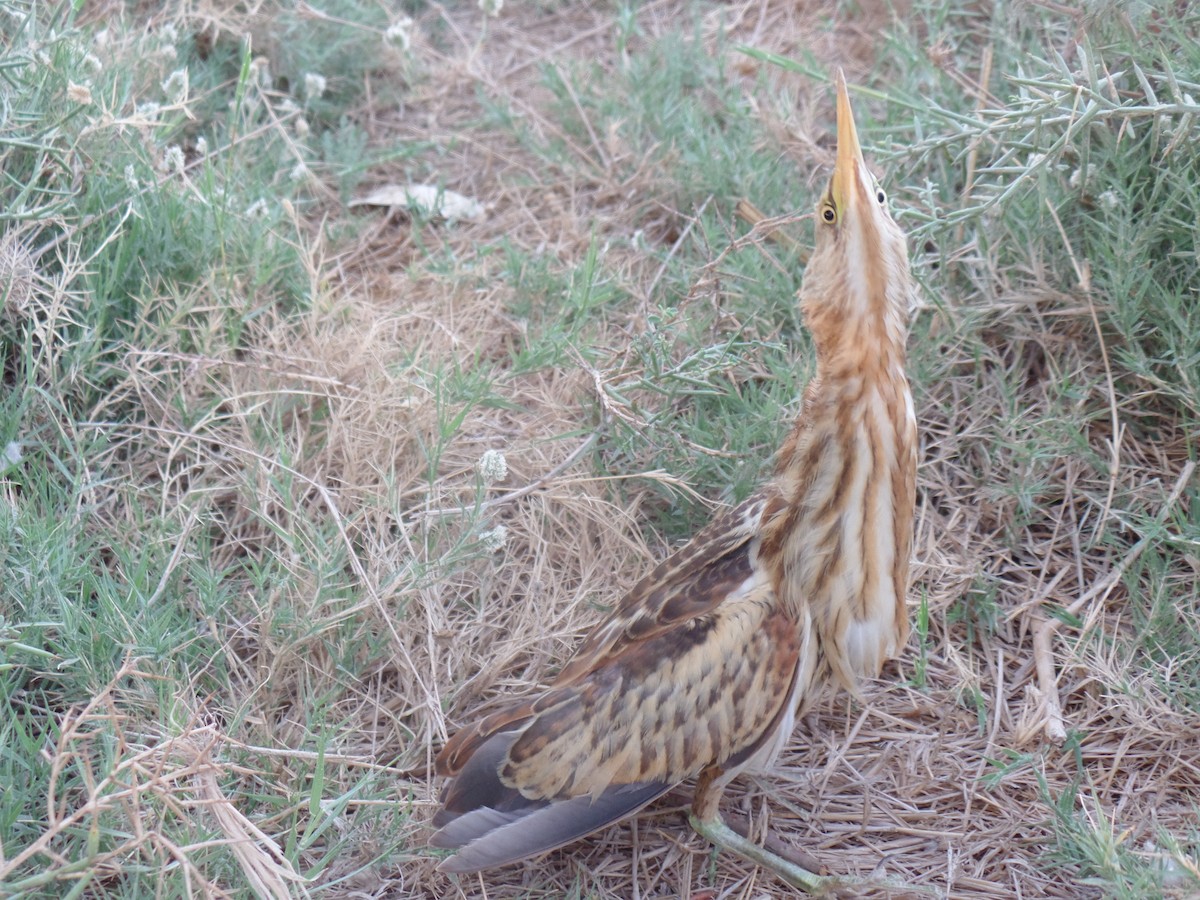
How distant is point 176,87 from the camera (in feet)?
12.4

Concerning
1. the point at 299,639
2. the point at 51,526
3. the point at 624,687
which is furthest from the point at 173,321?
the point at 624,687

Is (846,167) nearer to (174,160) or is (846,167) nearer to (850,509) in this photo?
(850,509)

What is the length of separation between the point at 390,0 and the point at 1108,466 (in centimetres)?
305

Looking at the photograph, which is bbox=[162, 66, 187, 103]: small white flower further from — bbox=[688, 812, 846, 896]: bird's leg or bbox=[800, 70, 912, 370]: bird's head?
bbox=[688, 812, 846, 896]: bird's leg

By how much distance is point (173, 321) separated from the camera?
344cm

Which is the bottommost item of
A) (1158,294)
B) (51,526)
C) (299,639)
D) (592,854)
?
(592,854)

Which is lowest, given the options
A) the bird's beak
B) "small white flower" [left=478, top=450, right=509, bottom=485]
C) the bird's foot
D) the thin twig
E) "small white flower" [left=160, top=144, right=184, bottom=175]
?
the bird's foot

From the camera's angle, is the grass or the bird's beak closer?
the bird's beak

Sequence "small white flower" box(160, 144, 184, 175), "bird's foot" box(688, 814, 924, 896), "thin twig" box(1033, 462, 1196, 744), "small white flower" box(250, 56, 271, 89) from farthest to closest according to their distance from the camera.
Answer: "small white flower" box(250, 56, 271, 89) < "small white flower" box(160, 144, 184, 175) < "thin twig" box(1033, 462, 1196, 744) < "bird's foot" box(688, 814, 924, 896)

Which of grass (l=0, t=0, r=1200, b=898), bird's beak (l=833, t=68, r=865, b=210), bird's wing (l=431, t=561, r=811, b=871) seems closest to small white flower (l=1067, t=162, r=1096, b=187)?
grass (l=0, t=0, r=1200, b=898)

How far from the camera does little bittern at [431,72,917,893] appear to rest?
2572 millimetres

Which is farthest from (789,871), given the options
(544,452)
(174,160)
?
(174,160)

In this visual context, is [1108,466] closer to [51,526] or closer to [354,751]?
[354,751]

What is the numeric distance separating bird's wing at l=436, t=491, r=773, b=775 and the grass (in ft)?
0.86
